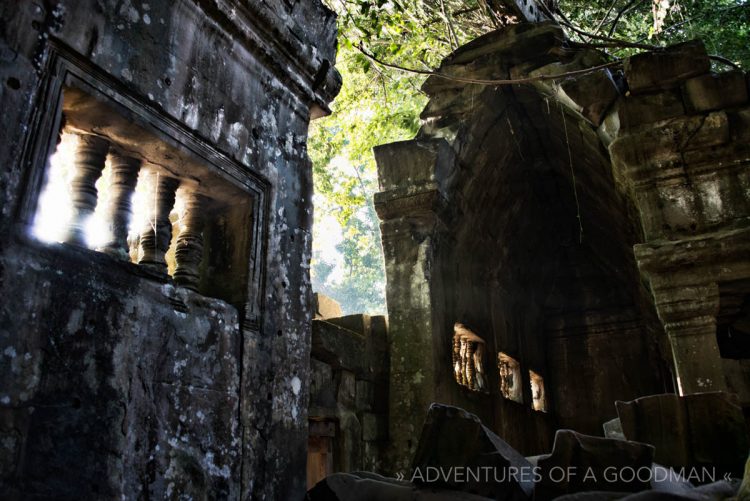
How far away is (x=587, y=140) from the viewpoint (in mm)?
7305

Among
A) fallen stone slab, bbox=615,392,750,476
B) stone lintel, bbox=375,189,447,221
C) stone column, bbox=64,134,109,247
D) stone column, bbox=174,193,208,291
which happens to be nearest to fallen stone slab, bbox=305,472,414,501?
stone column, bbox=174,193,208,291

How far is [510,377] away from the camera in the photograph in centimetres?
980

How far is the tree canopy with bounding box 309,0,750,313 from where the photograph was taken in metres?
6.93

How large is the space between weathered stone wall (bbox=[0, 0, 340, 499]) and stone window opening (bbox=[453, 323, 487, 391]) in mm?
5034

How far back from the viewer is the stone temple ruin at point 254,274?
1803 mm

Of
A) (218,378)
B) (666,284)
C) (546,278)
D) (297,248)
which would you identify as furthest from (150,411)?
(546,278)

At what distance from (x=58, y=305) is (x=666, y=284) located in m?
4.66

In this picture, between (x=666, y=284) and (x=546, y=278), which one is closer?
(x=666, y=284)

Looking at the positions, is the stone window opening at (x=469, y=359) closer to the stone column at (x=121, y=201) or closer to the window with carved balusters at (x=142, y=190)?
the window with carved balusters at (x=142, y=190)

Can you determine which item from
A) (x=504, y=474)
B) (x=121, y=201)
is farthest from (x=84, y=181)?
(x=504, y=474)

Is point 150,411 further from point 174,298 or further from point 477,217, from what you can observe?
point 477,217

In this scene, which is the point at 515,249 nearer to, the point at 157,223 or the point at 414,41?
the point at 414,41

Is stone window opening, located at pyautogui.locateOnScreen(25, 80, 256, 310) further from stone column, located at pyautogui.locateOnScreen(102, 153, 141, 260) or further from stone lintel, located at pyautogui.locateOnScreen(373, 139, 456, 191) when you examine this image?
stone lintel, located at pyautogui.locateOnScreen(373, 139, 456, 191)

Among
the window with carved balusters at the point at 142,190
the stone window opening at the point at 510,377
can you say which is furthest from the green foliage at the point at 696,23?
the window with carved balusters at the point at 142,190
